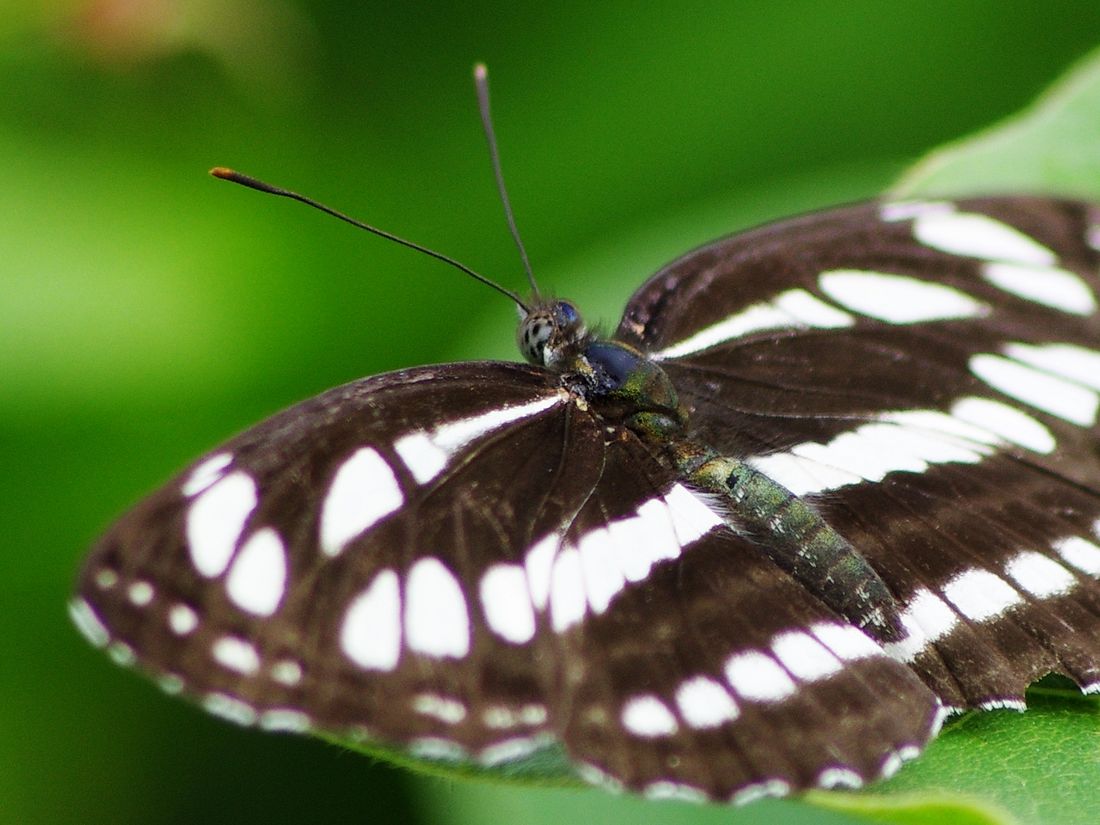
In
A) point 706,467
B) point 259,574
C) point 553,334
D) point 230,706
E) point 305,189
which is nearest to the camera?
point 230,706

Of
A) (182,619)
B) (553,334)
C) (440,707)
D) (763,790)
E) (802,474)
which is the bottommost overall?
(763,790)

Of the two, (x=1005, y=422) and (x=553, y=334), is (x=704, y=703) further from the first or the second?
(x=1005, y=422)

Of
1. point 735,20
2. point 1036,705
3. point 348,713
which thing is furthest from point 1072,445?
point 735,20

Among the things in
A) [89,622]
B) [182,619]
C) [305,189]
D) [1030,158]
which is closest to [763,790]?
[182,619]

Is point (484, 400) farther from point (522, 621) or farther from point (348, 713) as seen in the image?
point (348, 713)

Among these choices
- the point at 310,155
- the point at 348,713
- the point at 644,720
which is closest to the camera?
the point at 348,713

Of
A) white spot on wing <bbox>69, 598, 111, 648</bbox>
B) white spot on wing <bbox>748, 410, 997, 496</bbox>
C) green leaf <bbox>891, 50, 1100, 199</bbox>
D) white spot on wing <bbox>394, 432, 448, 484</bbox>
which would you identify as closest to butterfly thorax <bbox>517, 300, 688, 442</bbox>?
white spot on wing <bbox>748, 410, 997, 496</bbox>

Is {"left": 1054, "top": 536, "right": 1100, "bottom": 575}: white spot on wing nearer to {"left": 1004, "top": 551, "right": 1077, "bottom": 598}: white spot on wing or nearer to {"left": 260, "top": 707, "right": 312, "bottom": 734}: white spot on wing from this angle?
{"left": 1004, "top": 551, "right": 1077, "bottom": 598}: white spot on wing
